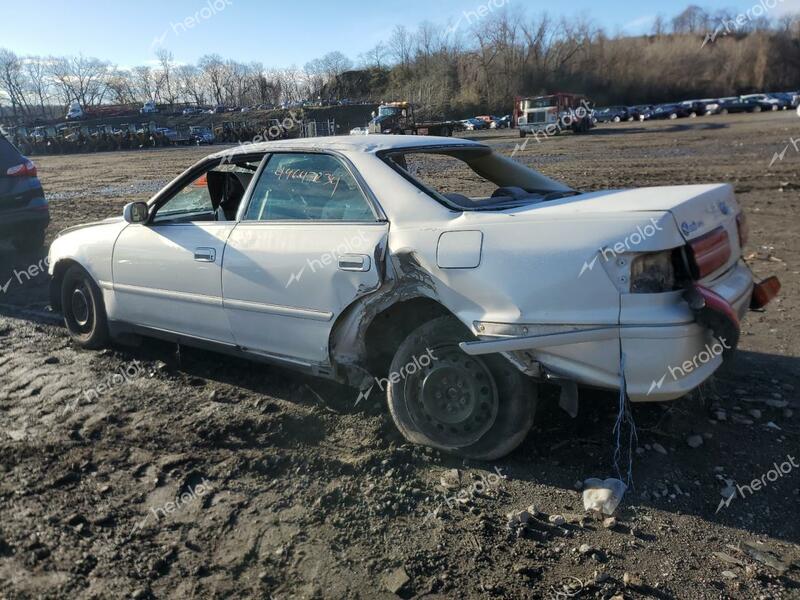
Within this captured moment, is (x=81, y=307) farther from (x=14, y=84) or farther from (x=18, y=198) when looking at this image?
(x=14, y=84)

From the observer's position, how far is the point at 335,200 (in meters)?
3.52

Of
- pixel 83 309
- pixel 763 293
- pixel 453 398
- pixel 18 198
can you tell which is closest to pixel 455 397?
pixel 453 398

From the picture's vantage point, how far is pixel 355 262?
10.6 feet

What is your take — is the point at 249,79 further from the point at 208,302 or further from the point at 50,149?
the point at 208,302

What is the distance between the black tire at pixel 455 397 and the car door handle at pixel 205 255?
138 centimetres

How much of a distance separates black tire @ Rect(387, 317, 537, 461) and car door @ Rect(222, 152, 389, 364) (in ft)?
1.42

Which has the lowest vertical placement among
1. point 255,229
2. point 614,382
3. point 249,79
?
point 614,382

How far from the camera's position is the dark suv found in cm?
784

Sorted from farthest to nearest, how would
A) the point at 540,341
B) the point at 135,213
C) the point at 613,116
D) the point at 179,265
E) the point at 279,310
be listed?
the point at 613,116 < the point at 135,213 < the point at 179,265 < the point at 279,310 < the point at 540,341

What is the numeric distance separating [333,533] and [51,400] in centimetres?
250

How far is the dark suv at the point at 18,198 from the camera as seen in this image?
784 cm

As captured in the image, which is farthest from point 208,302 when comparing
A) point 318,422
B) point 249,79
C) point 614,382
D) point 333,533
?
point 249,79

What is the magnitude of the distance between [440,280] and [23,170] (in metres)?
7.29

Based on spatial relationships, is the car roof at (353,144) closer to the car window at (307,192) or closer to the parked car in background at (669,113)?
the car window at (307,192)
